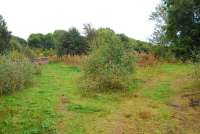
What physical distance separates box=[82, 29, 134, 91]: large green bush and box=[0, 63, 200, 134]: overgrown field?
0.55 metres

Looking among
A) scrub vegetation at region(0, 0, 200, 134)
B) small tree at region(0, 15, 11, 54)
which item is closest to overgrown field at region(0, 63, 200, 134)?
scrub vegetation at region(0, 0, 200, 134)

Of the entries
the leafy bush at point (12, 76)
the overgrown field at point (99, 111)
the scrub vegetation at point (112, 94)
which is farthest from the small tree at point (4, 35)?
the overgrown field at point (99, 111)

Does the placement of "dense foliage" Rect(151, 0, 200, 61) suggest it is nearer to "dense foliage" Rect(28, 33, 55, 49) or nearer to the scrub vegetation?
the scrub vegetation

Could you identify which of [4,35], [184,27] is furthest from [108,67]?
[4,35]

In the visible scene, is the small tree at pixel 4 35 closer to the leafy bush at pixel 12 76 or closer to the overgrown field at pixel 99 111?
the leafy bush at pixel 12 76

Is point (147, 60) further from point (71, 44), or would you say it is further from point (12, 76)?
point (12, 76)

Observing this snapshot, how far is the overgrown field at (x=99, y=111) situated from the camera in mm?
9273

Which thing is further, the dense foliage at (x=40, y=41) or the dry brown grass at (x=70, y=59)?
the dense foliage at (x=40, y=41)

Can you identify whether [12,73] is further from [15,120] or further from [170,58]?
[170,58]

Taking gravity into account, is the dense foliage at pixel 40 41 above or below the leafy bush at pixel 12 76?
above

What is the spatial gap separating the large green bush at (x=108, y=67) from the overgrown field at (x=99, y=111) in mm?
554

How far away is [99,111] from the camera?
34.9ft

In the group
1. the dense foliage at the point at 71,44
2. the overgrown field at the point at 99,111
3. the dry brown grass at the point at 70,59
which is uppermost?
the dense foliage at the point at 71,44

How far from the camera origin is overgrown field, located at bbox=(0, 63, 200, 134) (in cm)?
927
